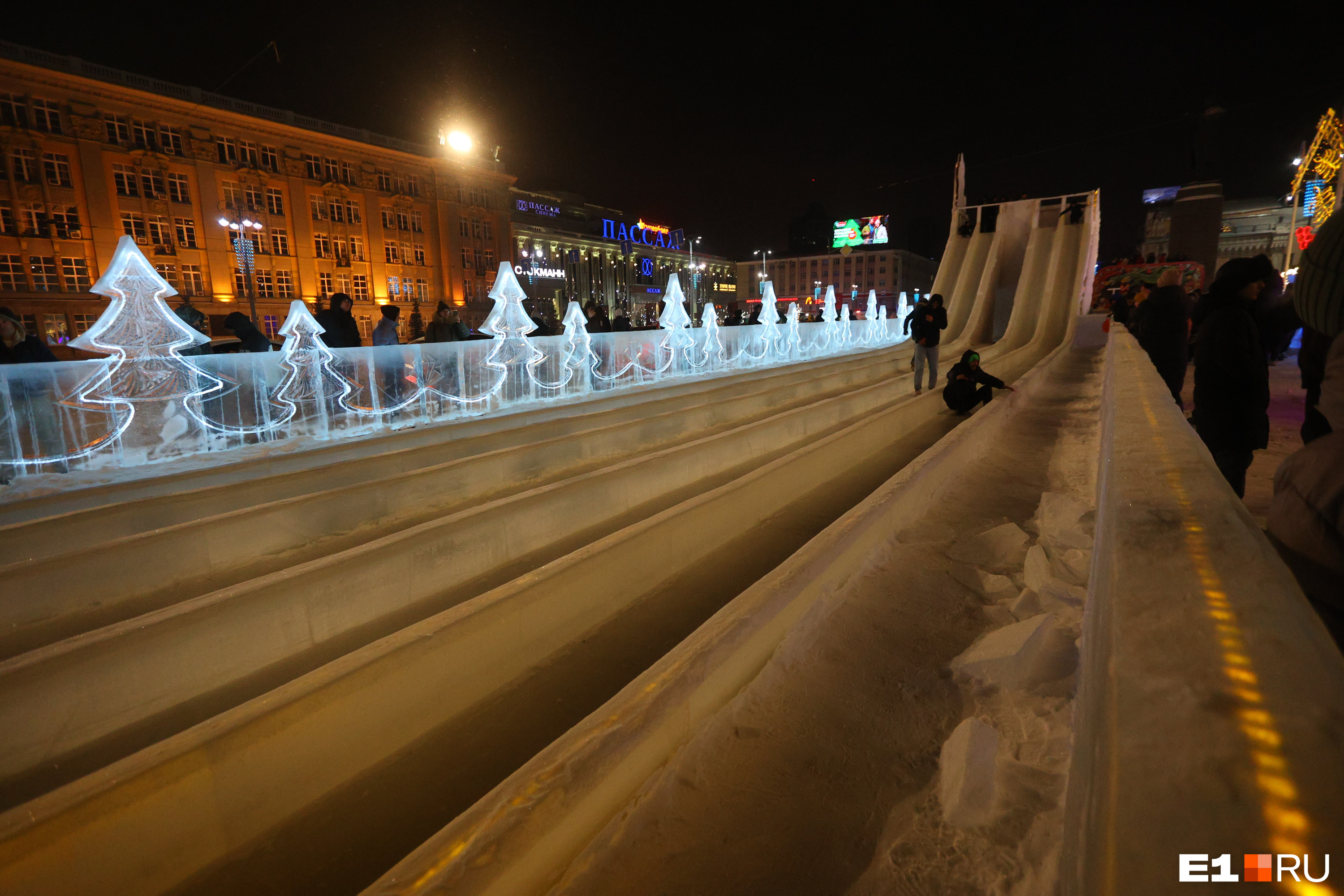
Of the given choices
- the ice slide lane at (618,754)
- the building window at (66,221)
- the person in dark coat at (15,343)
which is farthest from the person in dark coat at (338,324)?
the building window at (66,221)

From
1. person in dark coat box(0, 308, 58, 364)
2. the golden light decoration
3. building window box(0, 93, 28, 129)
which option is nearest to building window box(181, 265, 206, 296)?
building window box(0, 93, 28, 129)

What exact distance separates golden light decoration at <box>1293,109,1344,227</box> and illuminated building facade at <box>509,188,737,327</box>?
3797 cm

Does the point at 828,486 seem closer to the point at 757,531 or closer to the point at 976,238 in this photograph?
the point at 757,531

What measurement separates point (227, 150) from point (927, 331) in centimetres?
4258

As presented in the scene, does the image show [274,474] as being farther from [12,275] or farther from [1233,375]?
[12,275]

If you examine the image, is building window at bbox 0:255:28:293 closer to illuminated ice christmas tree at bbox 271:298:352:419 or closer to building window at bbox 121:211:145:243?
building window at bbox 121:211:145:243

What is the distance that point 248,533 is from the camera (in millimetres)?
4012

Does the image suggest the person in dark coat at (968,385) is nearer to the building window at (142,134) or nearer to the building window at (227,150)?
the building window at (142,134)

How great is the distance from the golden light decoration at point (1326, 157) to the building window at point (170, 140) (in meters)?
49.7

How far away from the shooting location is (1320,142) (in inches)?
763

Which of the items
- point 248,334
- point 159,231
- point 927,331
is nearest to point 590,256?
point 159,231

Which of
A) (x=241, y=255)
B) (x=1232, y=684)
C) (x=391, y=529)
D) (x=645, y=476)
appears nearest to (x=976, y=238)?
(x=645, y=476)

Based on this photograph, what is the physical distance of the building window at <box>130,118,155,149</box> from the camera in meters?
31.2

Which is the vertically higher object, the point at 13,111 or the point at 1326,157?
the point at 13,111
